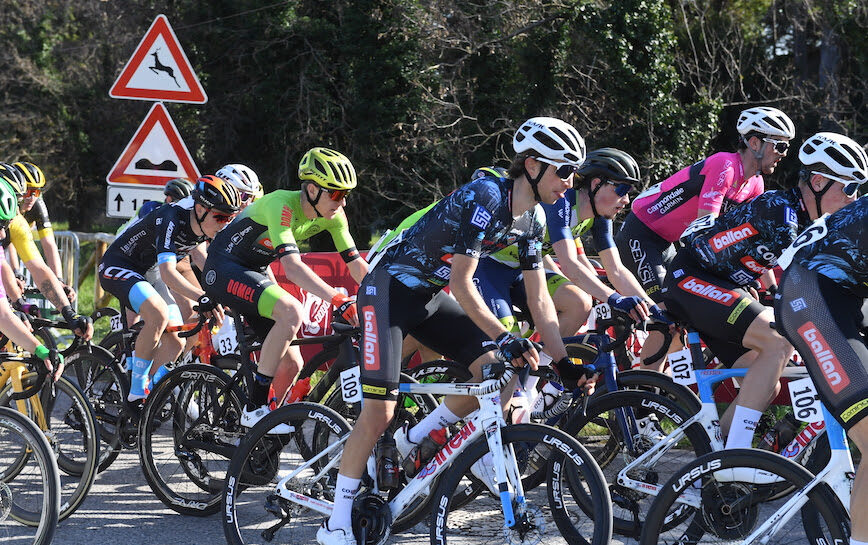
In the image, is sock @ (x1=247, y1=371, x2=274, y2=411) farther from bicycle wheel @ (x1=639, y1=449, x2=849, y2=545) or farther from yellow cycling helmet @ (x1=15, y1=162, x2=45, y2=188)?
yellow cycling helmet @ (x1=15, y1=162, x2=45, y2=188)

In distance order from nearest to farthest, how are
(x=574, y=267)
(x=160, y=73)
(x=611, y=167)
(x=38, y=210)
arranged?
1. (x=574, y=267)
2. (x=611, y=167)
3. (x=160, y=73)
4. (x=38, y=210)

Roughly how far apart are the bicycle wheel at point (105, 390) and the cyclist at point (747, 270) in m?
3.70

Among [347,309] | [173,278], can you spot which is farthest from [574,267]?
[173,278]

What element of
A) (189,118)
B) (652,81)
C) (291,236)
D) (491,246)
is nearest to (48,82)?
(189,118)

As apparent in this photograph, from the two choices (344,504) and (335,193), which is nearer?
(344,504)

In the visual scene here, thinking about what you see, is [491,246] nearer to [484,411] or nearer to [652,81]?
[484,411]

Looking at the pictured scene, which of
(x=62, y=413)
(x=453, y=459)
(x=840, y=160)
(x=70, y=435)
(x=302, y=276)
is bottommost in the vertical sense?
(x=70, y=435)

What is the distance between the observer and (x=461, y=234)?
4562mm

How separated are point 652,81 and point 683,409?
13.0 meters

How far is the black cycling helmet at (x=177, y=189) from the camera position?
8648 mm

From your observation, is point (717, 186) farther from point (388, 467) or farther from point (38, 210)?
point (38, 210)

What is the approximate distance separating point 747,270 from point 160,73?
5.39 meters

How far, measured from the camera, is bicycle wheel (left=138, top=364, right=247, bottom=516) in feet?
20.2

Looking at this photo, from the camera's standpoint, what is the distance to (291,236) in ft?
21.0
